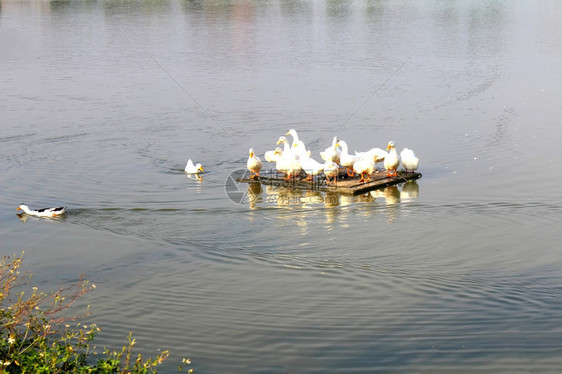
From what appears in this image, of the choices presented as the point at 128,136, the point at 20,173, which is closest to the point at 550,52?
the point at 128,136

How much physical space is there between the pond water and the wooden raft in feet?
0.87

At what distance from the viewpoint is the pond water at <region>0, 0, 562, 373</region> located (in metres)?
10.9

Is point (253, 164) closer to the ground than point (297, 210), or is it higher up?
higher up

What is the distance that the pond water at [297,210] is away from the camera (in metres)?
10.9

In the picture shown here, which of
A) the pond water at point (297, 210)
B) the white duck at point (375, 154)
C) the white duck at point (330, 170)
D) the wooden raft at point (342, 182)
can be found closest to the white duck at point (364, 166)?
the white duck at point (375, 154)

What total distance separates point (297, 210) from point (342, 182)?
213 cm

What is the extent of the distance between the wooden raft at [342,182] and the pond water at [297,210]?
26 centimetres

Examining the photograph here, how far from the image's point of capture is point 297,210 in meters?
16.6

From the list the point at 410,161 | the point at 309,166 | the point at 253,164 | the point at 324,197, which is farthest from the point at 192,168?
the point at 410,161

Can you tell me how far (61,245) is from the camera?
48.4ft

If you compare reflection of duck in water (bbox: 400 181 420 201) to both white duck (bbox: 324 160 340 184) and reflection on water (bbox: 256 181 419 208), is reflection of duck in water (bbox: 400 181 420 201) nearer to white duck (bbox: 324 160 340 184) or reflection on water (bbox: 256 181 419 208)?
reflection on water (bbox: 256 181 419 208)

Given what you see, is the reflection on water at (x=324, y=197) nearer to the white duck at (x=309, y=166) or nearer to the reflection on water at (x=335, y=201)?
the reflection on water at (x=335, y=201)

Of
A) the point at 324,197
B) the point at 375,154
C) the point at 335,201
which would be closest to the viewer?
the point at 335,201

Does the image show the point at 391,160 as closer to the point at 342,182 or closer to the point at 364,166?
the point at 364,166
